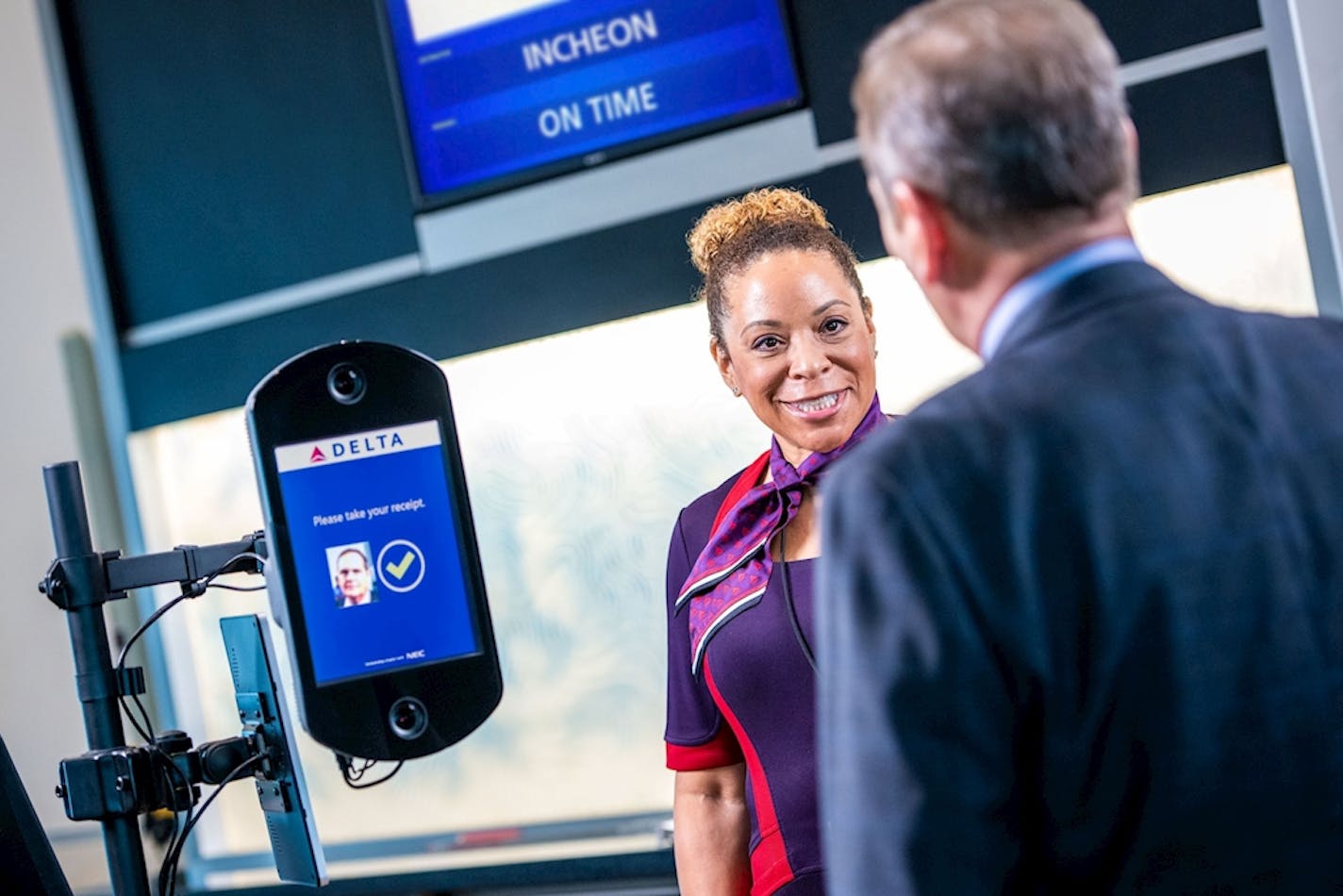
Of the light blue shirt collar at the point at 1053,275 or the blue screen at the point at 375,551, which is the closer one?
the light blue shirt collar at the point at 1053,275

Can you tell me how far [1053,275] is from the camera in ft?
2.96

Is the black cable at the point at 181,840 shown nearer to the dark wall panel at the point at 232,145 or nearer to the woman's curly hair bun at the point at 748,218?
the woman's curly hair bun at the point at 748,218

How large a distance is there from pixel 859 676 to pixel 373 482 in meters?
0.61

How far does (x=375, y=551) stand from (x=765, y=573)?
0.57m

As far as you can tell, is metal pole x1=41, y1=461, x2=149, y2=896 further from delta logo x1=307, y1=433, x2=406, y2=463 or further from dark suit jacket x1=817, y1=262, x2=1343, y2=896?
dark suit jacket x1=817, y1=262, x2=1343, y2=896

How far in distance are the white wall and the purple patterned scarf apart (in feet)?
7.15

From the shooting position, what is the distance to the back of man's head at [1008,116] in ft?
2.87

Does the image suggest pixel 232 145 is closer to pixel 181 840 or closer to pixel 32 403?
pixel 32 403

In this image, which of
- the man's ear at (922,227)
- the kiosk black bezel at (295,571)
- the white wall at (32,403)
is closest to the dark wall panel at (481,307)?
the white wall at (32,403)

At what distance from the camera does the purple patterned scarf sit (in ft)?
5.68

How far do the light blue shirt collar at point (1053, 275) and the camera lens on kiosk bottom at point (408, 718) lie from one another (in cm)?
66

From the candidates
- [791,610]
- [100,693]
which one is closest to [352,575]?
[100,693]

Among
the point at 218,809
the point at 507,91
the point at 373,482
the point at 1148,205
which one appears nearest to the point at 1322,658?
the point at 373,482

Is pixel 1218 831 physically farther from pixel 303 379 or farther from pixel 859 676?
pixel 303 379
